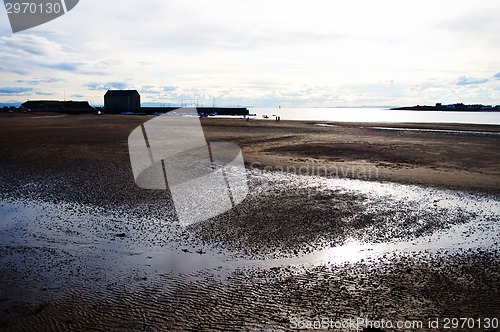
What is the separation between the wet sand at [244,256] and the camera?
558cm

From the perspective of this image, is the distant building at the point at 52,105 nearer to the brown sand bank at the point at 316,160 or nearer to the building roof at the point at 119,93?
the building roof at the point at 119,93

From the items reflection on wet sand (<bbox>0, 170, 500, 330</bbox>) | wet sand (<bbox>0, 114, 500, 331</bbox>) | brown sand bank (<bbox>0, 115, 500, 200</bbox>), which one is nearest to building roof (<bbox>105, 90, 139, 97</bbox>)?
brown sand bank (<bbox>0, 115, 500, 200</bbox>)

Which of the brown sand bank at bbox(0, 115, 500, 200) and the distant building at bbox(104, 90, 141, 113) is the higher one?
the distant building at bbox(104, 90, 141, 113)

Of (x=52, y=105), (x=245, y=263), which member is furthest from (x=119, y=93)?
(x=245, y=263)

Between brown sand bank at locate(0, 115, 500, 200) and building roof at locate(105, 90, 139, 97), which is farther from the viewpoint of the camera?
building roof at locate(105, 90, 139, 97)

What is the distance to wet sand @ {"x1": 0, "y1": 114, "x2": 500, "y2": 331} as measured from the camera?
5.58 metres

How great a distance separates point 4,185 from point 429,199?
14.9 meters

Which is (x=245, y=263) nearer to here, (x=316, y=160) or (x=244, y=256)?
(x=244, y=256)

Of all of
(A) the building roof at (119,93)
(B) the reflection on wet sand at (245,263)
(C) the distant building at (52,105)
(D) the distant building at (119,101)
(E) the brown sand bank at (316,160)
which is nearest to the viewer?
(B) the reflection on wet sand at (245,263)

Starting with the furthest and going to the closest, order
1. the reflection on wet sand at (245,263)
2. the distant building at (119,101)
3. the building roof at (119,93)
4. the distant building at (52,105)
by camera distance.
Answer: the building roof at (119,93) < the distant building at (119,101) < the distant building at (52,105) < the reflection on wet sand at (245,263)

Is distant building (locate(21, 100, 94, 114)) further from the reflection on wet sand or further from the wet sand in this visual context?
the reflection on wet sand

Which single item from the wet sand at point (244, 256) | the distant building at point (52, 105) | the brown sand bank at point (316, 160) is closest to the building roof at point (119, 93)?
the distant building at point (52, 105)

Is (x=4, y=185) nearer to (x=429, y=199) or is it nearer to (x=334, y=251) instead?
(x=334, y=251)

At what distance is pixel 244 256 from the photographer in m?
7.78
